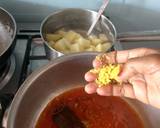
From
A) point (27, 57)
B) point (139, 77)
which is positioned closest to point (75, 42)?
point (27, 57)

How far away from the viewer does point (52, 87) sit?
84cm

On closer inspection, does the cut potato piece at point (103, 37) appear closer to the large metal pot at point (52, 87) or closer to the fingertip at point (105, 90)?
the large metal pot at point (52, 87)

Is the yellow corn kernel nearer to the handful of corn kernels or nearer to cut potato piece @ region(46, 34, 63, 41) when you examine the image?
the handful of corn kernels

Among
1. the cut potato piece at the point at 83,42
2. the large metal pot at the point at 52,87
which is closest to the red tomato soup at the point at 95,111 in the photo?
the large metal pot at the point at 52,87

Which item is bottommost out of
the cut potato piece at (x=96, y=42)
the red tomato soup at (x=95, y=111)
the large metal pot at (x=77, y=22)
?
the red tomato soup at (x=95, y=111)

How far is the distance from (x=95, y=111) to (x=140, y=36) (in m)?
0.30

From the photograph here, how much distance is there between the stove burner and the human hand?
23cm

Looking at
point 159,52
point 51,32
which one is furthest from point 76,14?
point 159,52

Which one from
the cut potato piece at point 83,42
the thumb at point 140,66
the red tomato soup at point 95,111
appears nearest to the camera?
the thumb at point 140,66

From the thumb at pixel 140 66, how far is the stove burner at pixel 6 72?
296 millimetres

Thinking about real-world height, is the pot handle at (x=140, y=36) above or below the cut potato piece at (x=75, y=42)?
below

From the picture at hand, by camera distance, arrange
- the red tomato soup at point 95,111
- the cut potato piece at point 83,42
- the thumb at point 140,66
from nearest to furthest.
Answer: the thumb at point 140,66 < the red tomato soup at point 95,111 < the cut potato piece at point 83,42

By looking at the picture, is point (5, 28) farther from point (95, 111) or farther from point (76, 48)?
point (95, 111)

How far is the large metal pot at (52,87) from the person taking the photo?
72 centimetres
